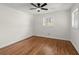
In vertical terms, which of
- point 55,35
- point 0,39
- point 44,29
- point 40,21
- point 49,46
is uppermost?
point 40,21

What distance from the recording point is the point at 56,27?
1.34 meters

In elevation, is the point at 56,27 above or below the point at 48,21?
below

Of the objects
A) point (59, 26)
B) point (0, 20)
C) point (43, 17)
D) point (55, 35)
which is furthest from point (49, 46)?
point (0, 20)

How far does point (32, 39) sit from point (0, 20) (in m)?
1.41

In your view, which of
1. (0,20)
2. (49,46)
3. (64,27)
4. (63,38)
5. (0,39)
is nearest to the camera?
→ (64,27)

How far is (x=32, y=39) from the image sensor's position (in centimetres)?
154

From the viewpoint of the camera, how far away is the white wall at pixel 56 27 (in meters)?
1.33

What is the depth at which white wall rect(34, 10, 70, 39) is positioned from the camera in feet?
4.35
